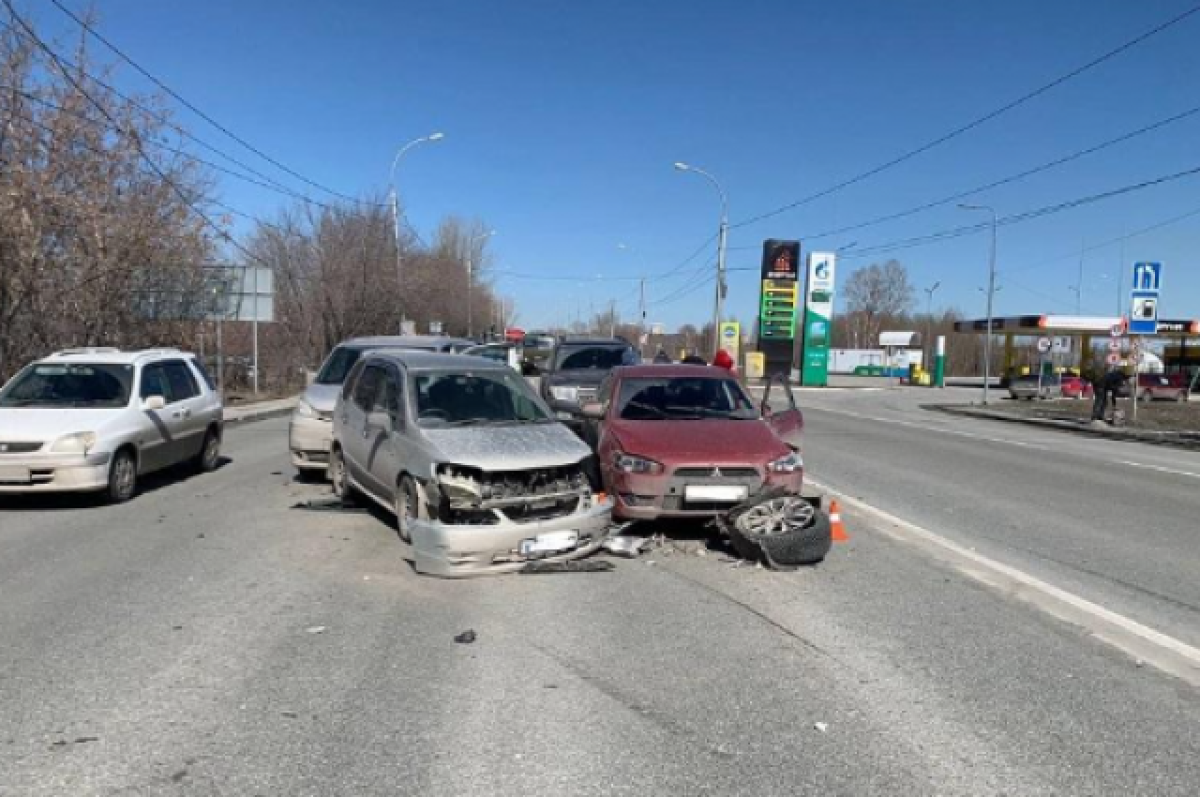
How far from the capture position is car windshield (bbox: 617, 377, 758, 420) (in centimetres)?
874

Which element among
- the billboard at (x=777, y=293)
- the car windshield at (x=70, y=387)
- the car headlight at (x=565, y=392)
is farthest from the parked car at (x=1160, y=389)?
the car windshield at (x=70, y=387)

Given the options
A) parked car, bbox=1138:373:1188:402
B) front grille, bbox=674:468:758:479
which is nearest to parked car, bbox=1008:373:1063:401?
parked car, bbox=1138:373:1188:402

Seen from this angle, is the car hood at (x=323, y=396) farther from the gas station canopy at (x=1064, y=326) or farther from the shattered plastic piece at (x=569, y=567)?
the gas station canopy at (x=1064, y=326)

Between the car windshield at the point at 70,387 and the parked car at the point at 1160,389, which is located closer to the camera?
the car windshield at the point at 70,387

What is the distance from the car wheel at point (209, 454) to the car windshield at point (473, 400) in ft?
17.5

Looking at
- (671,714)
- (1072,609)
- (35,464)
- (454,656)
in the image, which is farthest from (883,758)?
(35,464)

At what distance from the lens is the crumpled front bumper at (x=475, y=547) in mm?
6156

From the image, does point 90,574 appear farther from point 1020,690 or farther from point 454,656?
point 1020,690

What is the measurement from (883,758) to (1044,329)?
57275mm

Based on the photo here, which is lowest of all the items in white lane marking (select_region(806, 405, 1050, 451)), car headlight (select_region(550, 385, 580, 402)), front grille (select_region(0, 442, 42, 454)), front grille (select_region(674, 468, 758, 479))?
white lane marking (select_region(806, 405, 1050, 451))

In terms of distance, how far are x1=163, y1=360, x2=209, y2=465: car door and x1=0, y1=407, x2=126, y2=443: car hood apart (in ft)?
4.40

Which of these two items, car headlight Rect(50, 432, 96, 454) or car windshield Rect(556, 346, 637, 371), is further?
car windshield Rect(556, 346, 637, 371)

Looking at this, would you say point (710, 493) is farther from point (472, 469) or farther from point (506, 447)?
point (472, 469)

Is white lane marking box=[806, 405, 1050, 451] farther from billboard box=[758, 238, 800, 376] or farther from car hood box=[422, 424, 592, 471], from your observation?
billboard box=[758, 238, 800, 376]
